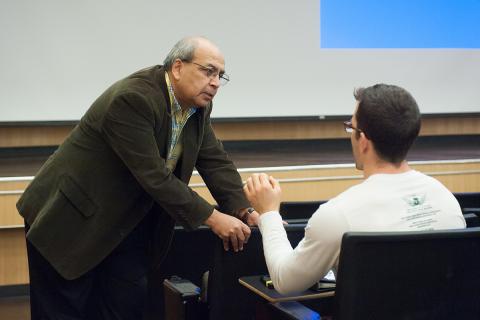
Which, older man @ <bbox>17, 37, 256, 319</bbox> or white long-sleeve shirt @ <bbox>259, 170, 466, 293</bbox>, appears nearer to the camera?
white long-sleeve shirt @ <bbox>259, 170, 466, 293</bbox>

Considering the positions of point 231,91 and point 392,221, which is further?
point 231,91

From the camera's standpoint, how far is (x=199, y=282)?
2570 mm

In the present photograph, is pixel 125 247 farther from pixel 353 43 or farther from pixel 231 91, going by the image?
pixel 353 43

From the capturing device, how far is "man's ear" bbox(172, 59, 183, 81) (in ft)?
7.99

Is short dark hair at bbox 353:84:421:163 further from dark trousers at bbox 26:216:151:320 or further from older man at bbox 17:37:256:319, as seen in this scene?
dark trousers at bbox 26:216:151:320

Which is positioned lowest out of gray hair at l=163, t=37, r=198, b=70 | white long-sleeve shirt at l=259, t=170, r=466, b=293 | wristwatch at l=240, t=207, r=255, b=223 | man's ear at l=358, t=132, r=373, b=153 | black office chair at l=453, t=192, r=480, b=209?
black office chair at l=453, t=192, r=480, b=209

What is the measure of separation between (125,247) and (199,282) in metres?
0.32

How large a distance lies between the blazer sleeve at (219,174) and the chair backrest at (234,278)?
0.55m

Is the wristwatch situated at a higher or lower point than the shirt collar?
lower

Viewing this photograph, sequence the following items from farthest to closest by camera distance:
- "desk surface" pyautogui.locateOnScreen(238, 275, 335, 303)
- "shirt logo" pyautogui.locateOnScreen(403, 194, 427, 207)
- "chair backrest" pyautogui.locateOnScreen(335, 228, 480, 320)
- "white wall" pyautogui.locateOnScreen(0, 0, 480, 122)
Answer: "white wall" pyautogui.locateOnScreen(0, 0, 480, 122) → "desk surface" pyautogui.locateOnScreen(238, 275, 335, 303) → "shirt logo" pyautogui.locateOnScreen(403, 194, 427, 207) → "chair backrest" pyautogui.locateOnScreen(335, 228, 480, 320)

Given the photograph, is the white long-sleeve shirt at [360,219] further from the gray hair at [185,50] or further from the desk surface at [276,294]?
the gray hair at [185,50]

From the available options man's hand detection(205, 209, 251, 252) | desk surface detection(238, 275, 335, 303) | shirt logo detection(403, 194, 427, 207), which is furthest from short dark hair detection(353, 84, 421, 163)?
man's hand detection(205, 209, 251, 252)

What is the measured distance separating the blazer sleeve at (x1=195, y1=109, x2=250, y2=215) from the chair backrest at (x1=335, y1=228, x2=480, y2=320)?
1.07 meters

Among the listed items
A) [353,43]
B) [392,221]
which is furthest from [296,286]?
[353,43]
